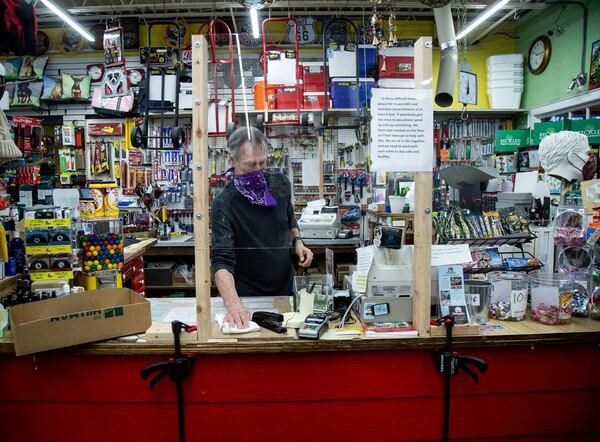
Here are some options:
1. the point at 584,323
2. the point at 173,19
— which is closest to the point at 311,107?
the point at 173,19

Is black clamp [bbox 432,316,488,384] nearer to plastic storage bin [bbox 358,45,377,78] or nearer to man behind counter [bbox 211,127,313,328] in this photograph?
man behind counter [bbox 211,127,313,328]

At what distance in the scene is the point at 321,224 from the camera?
16.0 feet

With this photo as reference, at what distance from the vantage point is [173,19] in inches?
273

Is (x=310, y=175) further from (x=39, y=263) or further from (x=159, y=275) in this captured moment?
(x=39, y=263)

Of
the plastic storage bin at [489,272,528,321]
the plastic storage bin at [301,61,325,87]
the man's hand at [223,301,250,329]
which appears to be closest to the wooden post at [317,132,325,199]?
the plastic storage bin at [301,61,325,87]

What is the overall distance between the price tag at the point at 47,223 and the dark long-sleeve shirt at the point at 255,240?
2.54 ft

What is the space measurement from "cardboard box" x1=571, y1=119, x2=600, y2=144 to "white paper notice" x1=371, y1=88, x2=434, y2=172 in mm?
4108

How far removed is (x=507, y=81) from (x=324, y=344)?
640 cm

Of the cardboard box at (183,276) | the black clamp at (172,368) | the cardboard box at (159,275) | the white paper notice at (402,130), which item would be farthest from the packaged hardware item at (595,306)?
the cardboard box at (159,275)

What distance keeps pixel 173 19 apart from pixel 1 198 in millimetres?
5447

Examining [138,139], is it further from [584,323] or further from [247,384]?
[584,323]

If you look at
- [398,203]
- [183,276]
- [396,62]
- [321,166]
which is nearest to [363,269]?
[398,203]

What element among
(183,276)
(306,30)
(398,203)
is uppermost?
(306,30)

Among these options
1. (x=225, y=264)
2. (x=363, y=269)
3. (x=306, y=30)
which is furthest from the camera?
(x=306, y=30)
